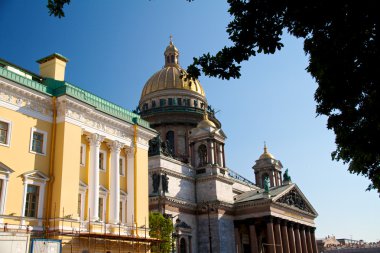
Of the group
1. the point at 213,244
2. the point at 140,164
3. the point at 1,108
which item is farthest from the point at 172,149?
the point at 1,108

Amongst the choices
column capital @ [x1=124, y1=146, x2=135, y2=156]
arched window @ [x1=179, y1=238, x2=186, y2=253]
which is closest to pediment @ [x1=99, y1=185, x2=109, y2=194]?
column capital @ [x1=124, y1=146, x2=135, y2=156]

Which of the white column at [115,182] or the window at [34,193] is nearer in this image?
the window at [34,193]

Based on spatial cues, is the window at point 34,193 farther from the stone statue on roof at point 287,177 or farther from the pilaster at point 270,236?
the stone statue on roof at point 287,177

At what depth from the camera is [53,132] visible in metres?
25.2

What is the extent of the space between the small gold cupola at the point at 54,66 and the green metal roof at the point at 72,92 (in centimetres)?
105

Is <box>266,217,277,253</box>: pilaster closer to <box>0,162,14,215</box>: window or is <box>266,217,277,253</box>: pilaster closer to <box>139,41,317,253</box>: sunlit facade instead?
<box>139,41,317,253</box>: sunlit facade

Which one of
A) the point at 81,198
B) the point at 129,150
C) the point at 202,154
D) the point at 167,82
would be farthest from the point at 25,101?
the point at 167,82

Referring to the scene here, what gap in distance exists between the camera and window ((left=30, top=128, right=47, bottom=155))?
79.0 ft

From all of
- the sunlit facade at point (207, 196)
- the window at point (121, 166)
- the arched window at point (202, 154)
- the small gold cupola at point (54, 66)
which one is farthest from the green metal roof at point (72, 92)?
the arched window at point (202, 154)

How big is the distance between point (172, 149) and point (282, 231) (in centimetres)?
1919

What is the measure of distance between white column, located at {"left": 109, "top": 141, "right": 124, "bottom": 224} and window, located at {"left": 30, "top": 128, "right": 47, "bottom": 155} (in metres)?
5.03

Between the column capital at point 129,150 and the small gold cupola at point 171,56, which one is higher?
the small gold cupola at point 171,56

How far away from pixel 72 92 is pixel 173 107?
40295mm

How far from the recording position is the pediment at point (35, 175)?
75.7ft
